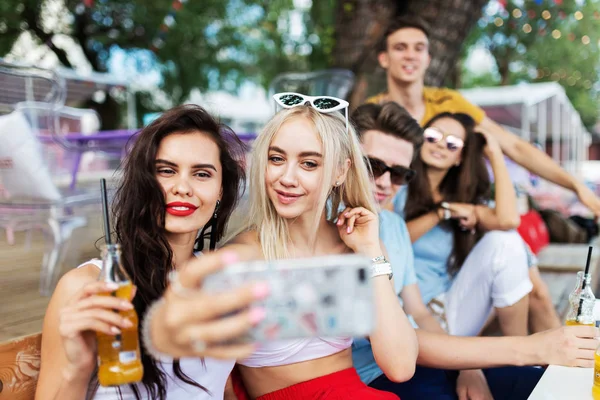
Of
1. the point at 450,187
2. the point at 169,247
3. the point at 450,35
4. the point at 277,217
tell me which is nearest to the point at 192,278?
the point at 169,247

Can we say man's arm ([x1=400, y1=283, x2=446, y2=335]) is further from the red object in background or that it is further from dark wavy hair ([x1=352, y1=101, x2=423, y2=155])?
the red object in background

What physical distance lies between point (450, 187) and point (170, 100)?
31.5 feet

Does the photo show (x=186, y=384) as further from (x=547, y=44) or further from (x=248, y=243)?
(x=547, y=44)

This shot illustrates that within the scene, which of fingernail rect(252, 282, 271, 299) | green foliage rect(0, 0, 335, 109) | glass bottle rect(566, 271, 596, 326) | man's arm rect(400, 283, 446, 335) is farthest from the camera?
green foliage rect(0, 0, 335, 109)

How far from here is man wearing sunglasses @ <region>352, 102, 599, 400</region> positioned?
65.6 inches

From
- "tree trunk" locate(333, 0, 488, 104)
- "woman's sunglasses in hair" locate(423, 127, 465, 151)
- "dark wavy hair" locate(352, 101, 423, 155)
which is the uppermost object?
"tree trunk" locate(333, 0, 488, 104)

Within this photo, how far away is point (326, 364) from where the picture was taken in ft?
5.38

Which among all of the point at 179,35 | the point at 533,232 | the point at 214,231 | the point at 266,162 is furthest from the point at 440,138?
the point at 179,35

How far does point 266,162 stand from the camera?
1.65 m

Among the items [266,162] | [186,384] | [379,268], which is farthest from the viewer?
[266,162]

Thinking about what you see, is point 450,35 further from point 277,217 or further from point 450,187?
point 277,217

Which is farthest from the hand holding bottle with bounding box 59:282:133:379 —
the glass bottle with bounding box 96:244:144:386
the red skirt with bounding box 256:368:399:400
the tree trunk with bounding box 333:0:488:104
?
the tree trunk with bounding box 333:0:488:104

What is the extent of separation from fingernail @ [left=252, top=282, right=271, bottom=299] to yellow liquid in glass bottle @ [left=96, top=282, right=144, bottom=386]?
1.35 ft

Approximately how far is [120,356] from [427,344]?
3.65 ft
